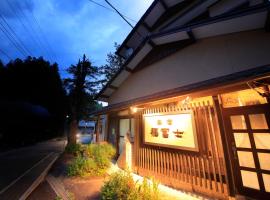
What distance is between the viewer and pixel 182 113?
4922 mm

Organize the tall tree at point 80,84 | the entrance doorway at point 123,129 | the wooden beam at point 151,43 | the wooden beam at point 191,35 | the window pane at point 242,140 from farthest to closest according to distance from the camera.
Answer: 1. the tall tree at point 80,84
2. the entrance doorway at point 123,129
3. the wooden beam at point 151,43
4. the wooden beam at point 191,35
5. the window pane at point 242,140

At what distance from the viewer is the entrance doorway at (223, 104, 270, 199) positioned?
141 inches

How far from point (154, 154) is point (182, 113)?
7.11 feet

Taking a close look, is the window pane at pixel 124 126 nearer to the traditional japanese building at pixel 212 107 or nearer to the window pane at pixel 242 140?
the traditional japanese building at pixel 212 107

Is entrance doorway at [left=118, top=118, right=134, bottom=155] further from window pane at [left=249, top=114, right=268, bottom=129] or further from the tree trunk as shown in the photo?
the tree trunk

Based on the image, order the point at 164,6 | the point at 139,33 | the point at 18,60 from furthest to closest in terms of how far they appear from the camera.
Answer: the point at 18,60
the point at 139,33
the point at 164,6

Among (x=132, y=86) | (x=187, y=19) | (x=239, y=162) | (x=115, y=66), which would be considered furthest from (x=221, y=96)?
(x=115, y=66)

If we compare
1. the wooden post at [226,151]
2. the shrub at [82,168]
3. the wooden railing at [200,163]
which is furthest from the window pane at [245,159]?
the shrub at [82,168]

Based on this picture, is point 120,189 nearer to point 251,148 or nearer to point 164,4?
point 251,148

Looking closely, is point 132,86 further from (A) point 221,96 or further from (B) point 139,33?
(A) point 221,96

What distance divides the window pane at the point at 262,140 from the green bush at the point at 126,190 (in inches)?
118

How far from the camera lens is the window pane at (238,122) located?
13.2 feet

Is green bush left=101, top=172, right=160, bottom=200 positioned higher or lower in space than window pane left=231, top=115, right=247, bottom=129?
lower

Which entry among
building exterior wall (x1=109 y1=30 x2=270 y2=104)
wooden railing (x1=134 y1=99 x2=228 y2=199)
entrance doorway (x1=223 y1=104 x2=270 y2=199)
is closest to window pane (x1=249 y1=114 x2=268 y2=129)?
entrance doorway (x1=223 y1=104 x2=270 y2=199)
